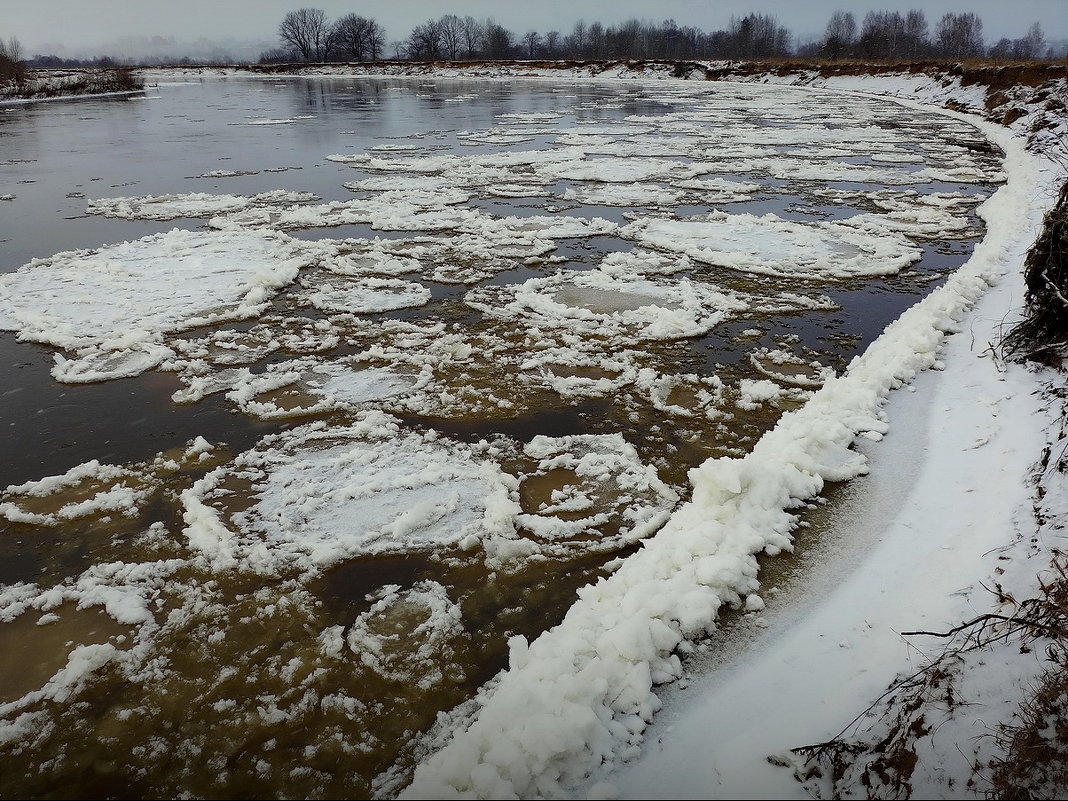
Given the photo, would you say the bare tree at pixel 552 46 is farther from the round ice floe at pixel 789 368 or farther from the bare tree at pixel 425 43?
the round ice floe at pixel 789 368

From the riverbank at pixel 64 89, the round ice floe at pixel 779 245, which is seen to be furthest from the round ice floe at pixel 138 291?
the riverbank at pixel 64 89

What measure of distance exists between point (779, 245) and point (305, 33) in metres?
96.6

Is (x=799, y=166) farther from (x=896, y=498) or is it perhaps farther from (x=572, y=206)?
(x=896, y=498)

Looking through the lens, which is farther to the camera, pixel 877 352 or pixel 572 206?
pixel 572 206

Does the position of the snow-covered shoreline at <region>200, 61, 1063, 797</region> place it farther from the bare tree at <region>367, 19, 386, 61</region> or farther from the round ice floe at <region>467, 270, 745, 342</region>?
the bare tree at <region>367, 19, 386, 61</region>

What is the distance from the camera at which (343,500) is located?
10.3 feet

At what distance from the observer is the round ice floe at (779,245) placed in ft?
21.5

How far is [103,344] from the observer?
15.8 ft

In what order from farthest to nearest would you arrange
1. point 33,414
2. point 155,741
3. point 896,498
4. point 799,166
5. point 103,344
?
point 799,166, point 103,344, point 33,414, point 896,498, point 155,741

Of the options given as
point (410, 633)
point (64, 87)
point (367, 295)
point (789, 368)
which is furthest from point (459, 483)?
point (64, 87)

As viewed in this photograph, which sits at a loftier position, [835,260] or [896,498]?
[835,260]

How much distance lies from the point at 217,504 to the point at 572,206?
23.8 feet

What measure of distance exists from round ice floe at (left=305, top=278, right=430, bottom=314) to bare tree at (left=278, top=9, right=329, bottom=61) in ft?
300

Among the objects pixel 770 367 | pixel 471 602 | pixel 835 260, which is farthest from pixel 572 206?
pixel 471 602
